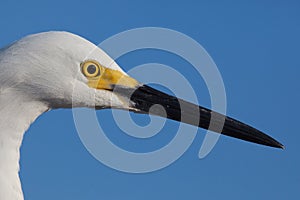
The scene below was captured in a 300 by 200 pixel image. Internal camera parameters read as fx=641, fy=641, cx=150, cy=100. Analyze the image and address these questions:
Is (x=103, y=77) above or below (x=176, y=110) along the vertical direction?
below

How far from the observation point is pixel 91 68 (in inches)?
310

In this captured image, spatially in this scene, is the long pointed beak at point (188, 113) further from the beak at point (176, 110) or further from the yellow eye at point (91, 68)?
the yellow eye at point (91, 68)

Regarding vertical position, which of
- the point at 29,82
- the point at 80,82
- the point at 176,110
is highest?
the point at 176,110

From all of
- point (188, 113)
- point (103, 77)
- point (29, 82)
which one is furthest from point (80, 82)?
point (188, 113)

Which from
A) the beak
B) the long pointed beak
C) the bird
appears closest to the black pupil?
the bird

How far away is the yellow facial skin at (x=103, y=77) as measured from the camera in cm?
779

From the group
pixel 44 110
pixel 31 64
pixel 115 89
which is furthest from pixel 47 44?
pixel 115 89

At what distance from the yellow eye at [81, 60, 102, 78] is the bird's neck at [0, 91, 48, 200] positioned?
2.25 feet

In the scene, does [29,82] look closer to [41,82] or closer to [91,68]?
[41,82]

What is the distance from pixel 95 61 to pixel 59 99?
2.24 ft

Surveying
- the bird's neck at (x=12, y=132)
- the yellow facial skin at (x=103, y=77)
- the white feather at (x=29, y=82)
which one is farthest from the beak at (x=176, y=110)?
the bird's neck at (x=12, y=132)

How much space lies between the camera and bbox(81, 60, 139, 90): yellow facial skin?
779cm

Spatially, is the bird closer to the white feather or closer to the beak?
the white feather

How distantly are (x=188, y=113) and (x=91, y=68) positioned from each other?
1.58 m
